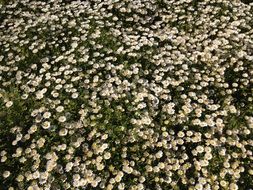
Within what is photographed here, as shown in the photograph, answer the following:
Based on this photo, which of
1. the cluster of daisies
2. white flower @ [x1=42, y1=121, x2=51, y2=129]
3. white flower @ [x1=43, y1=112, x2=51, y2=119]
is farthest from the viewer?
white flower @ [x1=43, y1=112, x2=51, y2=119]

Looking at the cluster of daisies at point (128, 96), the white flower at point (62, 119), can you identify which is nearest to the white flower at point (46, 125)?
the cluster of daisies at point (128, 96)

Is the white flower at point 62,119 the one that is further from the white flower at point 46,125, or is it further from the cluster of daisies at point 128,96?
the white flower at point 46,125

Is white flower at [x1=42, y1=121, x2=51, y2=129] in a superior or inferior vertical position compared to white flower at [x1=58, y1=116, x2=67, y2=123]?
inferior

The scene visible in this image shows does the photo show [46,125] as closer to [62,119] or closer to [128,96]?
[62,119]

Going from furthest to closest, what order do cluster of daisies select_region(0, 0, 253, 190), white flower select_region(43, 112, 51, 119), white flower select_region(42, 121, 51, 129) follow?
white flower select_region(43, 112, 51, 119) < white flower select_region(42, 121, 51, 129) < cluster of daisies select_region(0, 0, 253, 190)

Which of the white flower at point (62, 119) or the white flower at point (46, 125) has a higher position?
the white flower at point (62, 119)

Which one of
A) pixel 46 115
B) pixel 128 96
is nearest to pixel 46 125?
pixel 46 115

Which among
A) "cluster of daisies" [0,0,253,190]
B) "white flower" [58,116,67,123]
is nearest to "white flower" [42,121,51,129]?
"cluster of daisies" [0,0,253,190]

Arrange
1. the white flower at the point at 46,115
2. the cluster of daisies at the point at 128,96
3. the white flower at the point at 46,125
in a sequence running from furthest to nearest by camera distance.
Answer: the white flower at the point at 46,115 < the white flower at the point at 46,125 < the cluster of daisies at the point at 128,96

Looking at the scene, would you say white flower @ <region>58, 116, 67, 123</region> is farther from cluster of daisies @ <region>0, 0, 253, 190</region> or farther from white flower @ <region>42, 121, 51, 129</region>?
white flower @ <region>42, 121, 51, 129</region>
